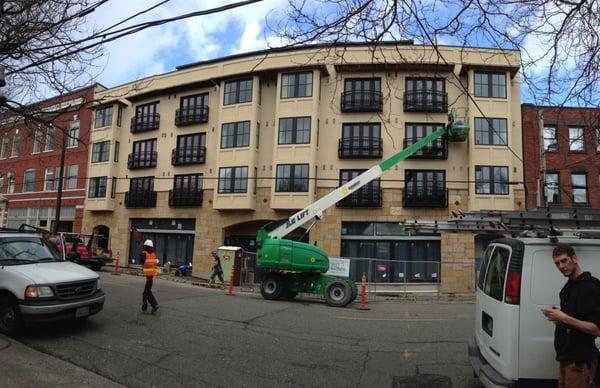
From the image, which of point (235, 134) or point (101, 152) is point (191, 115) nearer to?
point (235, 134)

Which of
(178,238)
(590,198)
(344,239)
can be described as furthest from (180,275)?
(590,198)

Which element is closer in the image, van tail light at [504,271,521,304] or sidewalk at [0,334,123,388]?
van tail light at [504,271,521,304]

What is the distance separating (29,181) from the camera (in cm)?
4453

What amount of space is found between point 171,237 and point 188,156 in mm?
5803

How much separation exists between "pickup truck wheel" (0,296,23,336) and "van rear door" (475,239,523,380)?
24.6ft

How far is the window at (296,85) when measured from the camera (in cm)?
3063

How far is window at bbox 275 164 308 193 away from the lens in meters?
29.6

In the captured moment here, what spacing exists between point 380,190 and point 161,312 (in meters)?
19.0

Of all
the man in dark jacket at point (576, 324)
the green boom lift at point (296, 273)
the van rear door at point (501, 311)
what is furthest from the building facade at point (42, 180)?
the man in dark jacket at point (576, 324)

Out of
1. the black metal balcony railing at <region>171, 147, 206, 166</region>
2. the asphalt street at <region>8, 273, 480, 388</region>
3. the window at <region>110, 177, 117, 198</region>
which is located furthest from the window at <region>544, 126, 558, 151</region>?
the window at <region>110, 177, 117, 198</region>

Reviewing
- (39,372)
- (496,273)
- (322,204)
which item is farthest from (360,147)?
(39,372)

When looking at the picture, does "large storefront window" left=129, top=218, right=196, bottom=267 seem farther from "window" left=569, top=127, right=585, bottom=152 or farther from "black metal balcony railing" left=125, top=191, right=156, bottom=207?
"window" left=569, top=127, right=585, bottom=152

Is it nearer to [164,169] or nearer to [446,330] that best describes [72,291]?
[446,330]

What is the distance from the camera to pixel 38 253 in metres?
9.92
